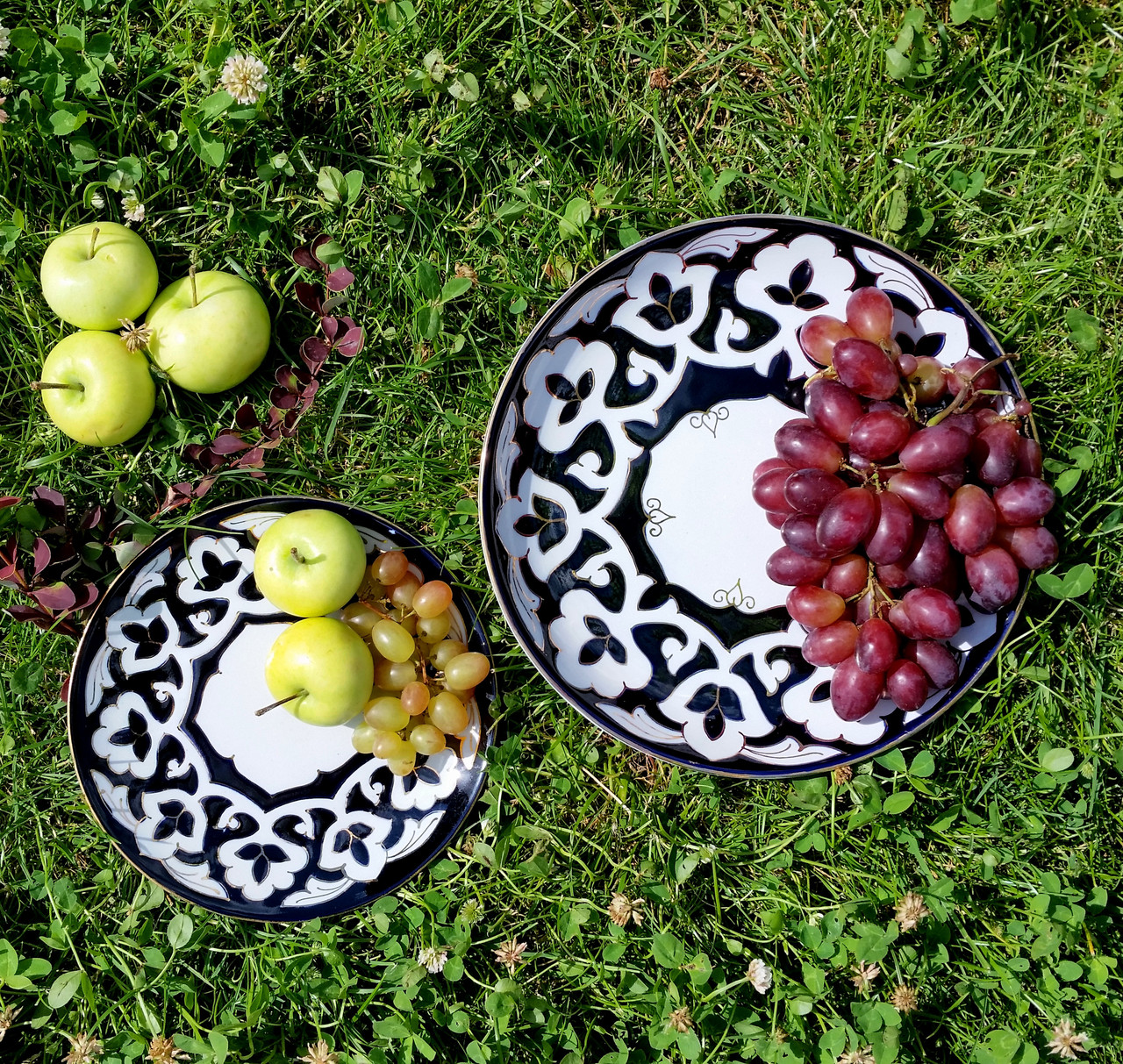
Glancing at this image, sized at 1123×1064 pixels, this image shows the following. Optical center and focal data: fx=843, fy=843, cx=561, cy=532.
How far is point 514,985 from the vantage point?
1639mm

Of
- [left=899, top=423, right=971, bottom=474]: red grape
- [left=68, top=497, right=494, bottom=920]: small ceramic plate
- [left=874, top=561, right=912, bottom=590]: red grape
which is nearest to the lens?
[left=899, top=423, right=971, bottom=474]: red grape

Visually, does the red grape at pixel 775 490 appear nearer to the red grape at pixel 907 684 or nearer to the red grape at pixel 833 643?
the red grape at pixel 833 643

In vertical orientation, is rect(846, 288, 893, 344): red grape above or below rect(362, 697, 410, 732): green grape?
above

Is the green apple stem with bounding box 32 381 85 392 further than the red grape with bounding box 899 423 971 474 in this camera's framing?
Yes

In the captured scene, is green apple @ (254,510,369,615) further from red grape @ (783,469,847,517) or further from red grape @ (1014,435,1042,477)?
red grape @ (1014,435,1042,477)

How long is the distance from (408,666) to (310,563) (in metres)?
0.27

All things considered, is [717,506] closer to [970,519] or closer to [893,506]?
[893,506]

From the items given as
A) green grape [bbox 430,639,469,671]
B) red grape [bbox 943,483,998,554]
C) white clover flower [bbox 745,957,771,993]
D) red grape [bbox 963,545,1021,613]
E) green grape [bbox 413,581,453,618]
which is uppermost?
red grape [bbox 943,483,998,554]

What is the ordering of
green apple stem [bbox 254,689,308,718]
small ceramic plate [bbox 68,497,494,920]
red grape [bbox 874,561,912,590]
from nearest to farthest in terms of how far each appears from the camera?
red grape [bbox 874,561,912,590] → green apple stem [bbox 254,689,308,718] → small ceramic plate [bbox 68,497,494,920]

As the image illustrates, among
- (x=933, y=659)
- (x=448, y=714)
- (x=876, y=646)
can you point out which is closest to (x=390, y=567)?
(x=448, y=714)

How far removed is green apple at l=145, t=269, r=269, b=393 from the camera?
1625mm

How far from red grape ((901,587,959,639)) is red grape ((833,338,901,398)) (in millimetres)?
345

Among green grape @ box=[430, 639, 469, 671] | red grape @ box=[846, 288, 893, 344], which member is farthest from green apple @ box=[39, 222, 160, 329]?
red grape @ box=[846, 288, 893, 344]

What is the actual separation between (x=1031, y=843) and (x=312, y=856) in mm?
1429
